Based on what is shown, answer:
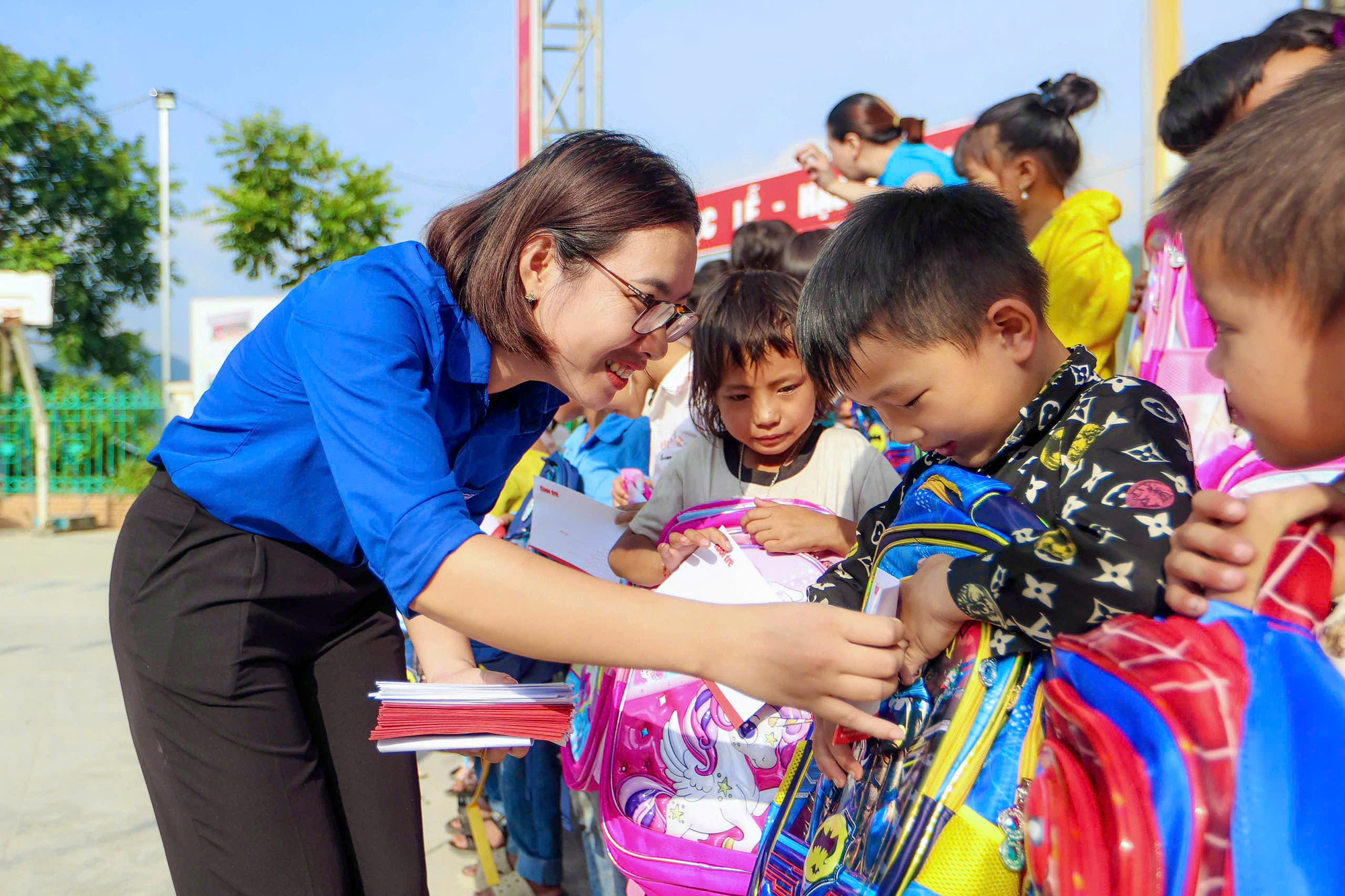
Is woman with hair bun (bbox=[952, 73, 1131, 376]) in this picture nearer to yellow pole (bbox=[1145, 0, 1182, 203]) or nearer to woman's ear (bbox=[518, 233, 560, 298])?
yellow pole (bbox=[1145, 0, 1182, 203])

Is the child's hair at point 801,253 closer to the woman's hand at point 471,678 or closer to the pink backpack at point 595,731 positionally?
the pink backpack at point 595,731

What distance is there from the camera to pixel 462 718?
4.70 feet

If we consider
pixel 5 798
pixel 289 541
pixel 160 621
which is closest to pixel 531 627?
pixel 289 541

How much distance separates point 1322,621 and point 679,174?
1.17 m

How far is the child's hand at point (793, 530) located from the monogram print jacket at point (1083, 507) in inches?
23.1

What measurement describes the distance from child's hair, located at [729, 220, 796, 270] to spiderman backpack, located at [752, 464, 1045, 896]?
7.79 feet

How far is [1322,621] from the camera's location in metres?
0.85

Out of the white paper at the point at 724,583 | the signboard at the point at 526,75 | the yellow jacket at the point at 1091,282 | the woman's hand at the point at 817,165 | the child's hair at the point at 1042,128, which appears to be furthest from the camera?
the signboard at the point at 526,75

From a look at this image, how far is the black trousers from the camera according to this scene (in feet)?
4.99

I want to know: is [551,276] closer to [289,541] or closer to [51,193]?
[289,541]

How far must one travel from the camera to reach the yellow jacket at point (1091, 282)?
2539 millimetres

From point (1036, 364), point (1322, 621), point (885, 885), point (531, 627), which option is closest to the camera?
point (1322, 621)

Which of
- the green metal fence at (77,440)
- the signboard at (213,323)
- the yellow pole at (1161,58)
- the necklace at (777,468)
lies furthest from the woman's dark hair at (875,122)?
the green metal fence at (77,440)

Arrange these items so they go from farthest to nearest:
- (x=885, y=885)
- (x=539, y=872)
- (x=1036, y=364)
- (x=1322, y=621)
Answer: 1. (x=539, y=872)
2. (x=1036, y=364)
3. (x=885, y=885)
4. (x=1322, y=621)
